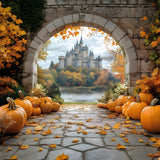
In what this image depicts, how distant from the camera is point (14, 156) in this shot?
1672mm

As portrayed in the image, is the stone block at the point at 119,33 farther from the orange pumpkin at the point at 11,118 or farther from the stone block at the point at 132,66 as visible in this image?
the orange pumpkin at the point at 11,118

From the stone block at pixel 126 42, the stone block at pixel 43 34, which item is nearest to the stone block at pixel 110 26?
the stone block at pixel 126 42

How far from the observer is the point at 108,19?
5.25 meters

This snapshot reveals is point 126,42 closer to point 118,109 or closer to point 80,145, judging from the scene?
point 118,109

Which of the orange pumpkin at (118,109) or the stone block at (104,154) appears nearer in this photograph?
the stone block at (104,154)

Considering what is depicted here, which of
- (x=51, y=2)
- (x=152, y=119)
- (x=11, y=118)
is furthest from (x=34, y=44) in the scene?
(x=152, y=119)

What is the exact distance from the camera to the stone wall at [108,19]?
17.0ft

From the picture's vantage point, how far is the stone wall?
518cm

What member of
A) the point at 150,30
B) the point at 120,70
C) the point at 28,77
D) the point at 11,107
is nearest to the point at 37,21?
the point at 28,77

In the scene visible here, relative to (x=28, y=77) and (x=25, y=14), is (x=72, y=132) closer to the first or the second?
(x=28, y=77)

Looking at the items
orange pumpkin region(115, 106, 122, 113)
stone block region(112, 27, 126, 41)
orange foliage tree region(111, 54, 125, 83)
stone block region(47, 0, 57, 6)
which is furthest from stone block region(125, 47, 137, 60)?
orange foliage tree region(111, 54, 125, 83)

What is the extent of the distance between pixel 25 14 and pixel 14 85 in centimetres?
263

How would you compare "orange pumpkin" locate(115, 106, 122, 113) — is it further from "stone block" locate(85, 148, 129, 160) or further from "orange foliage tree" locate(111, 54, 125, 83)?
"orange foliage tree" locate(111, 54, 125, 83)

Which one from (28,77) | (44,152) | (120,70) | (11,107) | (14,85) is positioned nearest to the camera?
(44,152)
